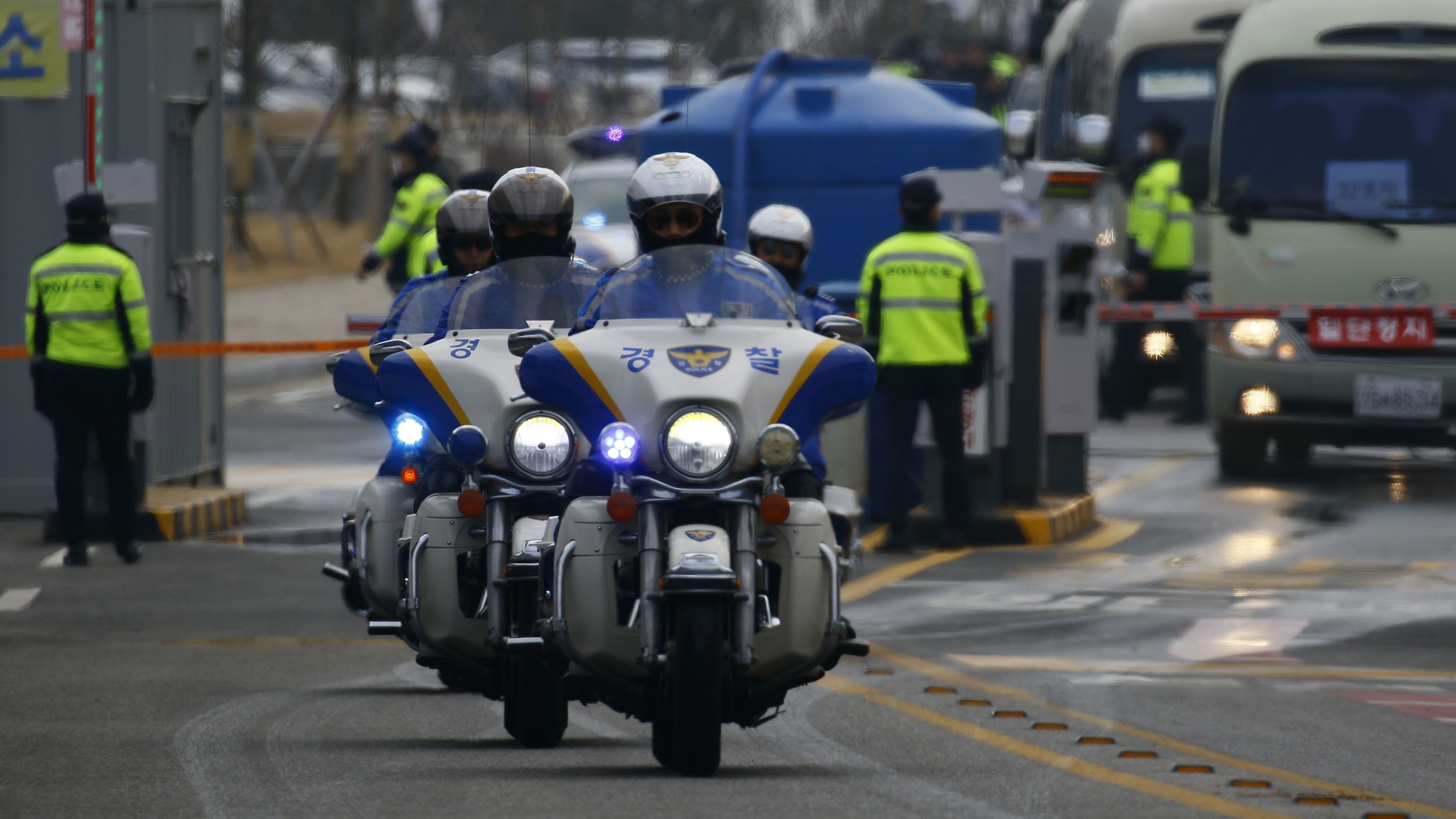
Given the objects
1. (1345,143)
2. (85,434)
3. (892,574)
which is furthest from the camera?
(1345,143)

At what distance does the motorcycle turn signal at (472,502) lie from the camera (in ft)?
24.5

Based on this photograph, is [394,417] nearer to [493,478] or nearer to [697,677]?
[493,478]

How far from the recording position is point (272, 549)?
13289mm

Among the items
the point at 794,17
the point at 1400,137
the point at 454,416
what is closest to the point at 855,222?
the point at 1400,137

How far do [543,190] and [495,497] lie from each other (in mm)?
1186

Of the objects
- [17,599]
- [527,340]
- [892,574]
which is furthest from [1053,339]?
[527,340]

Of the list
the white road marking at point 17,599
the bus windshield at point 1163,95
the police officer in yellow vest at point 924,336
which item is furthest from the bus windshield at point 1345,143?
the white road marking at point 17,599

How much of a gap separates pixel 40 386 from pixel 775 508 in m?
6.87

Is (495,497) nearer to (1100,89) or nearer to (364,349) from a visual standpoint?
(364,349)

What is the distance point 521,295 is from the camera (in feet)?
26.4

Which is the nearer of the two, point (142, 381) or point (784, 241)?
point (784, 241)

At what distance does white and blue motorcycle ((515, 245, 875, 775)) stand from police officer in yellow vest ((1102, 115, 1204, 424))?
43.4ft

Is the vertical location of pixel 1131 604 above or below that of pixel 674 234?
below

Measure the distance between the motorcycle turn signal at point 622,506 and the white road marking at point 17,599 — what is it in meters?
5.11
